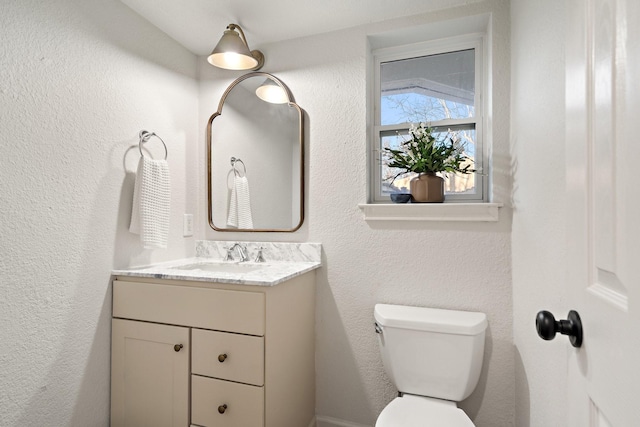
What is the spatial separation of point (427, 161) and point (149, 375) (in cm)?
161

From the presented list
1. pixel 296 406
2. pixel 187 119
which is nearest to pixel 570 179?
pixel 296 406

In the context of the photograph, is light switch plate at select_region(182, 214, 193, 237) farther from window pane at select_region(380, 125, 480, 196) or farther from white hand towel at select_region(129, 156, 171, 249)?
window pane at select_region(380, 125, 480, 196)

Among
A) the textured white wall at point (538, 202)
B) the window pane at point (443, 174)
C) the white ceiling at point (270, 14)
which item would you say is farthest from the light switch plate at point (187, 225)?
the textured white wall at point (538, 202)

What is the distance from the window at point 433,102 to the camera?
176cm

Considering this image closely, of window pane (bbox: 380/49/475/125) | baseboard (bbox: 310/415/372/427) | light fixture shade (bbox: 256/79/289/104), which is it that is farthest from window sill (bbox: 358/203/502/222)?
baseboard (bbox: 310/415/372/427)

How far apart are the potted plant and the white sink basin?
897 mm

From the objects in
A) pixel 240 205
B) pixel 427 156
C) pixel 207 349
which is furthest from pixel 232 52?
pixel 207 349

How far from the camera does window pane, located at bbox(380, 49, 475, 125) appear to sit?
1.79 m

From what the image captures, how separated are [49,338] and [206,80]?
1567 millimetres

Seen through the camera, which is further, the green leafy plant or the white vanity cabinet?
the green leafy plant

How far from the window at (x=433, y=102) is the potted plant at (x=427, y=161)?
0.29 feet

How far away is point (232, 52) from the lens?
5.37 ft

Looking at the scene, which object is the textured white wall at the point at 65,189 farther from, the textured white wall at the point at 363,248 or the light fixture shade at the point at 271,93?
the textured white wall at the point at 363,248

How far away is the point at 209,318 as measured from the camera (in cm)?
142
